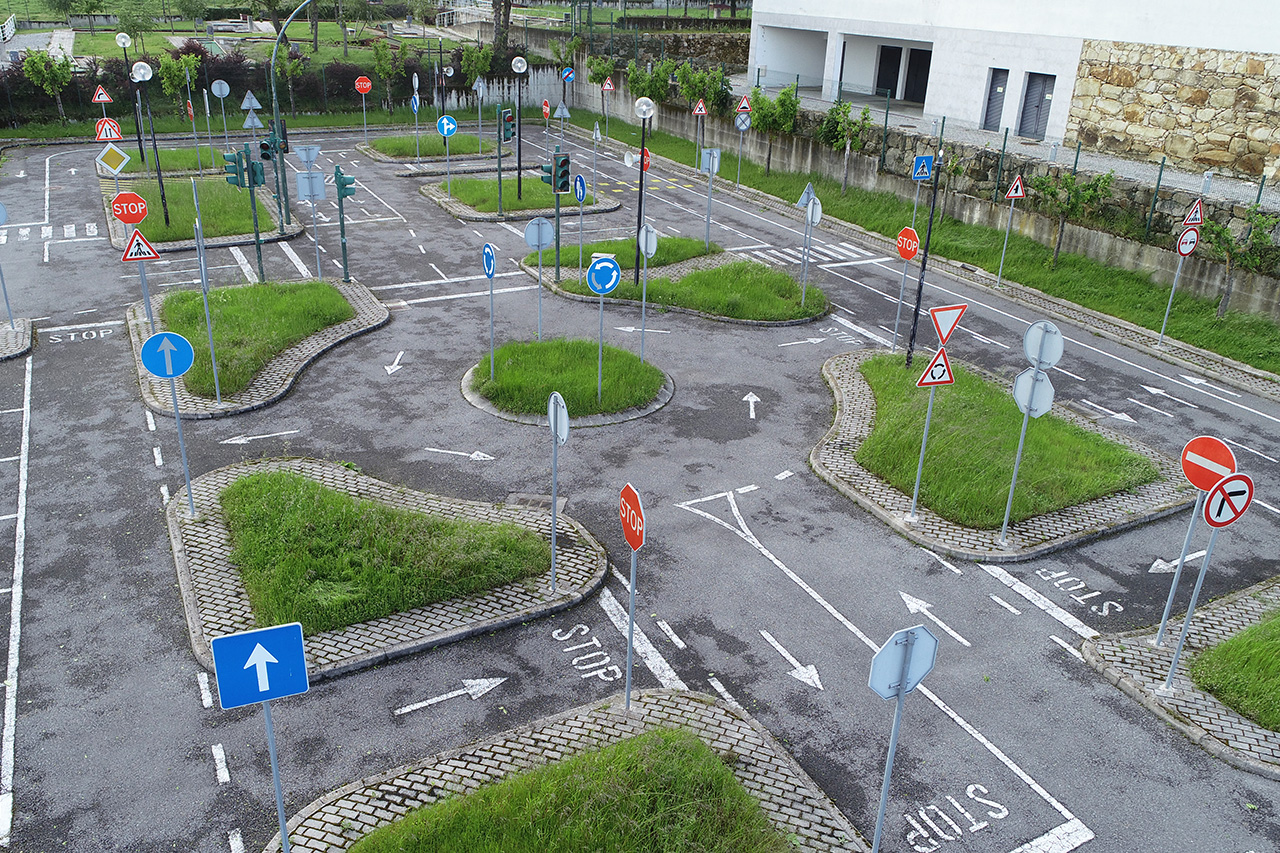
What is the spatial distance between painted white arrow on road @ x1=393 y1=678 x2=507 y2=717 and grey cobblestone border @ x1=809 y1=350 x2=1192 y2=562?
20.9ft

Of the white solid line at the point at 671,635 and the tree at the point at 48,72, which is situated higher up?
the tree at the point at 48,72

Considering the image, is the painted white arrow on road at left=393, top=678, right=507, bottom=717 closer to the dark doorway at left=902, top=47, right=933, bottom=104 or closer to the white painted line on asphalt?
the white painted line on asphalt

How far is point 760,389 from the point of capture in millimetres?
18234

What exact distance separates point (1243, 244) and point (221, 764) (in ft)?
74.3

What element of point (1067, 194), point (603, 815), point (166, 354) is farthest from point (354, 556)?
point (1067, 194)

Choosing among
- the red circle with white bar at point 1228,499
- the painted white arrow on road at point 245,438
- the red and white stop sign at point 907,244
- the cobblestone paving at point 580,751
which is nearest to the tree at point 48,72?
the painted white arrow on road at point 245,438

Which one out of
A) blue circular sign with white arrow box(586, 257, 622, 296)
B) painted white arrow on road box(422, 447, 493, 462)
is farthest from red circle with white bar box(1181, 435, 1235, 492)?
painted white arrow on road box(422, 447, 493, 462)

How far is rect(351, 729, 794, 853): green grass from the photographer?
791cm

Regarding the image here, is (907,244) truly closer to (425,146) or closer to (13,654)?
(13,654)

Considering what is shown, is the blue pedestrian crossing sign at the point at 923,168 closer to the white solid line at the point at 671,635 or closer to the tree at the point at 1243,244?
the tree at the point at 1243,244

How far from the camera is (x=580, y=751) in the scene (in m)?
9.27

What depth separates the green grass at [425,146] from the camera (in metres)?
37.5

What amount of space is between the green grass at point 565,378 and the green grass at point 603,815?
337 inches

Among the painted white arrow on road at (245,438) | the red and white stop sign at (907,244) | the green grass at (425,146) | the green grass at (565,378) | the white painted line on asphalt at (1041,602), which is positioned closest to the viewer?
the white painted line on asphalt at (1041,602)
